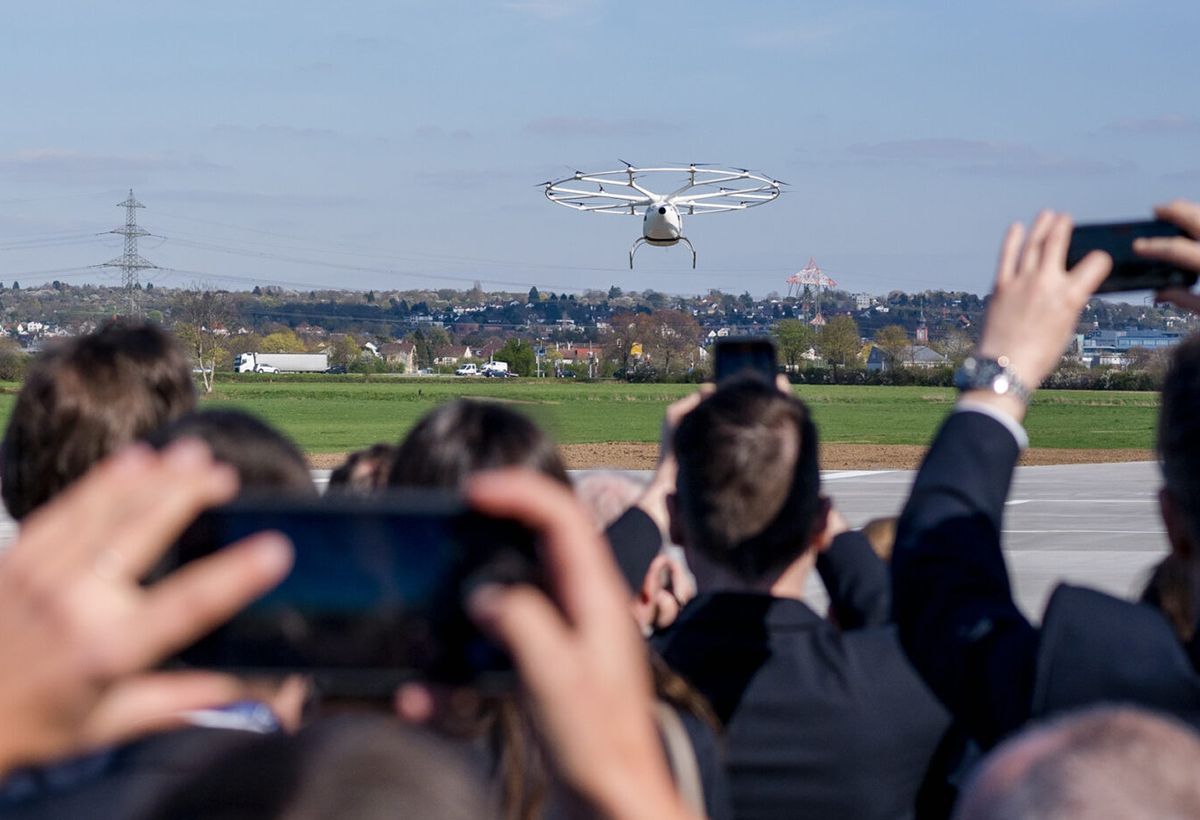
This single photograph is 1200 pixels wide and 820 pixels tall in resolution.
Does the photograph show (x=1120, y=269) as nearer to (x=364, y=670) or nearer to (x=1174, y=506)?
(x=1174, y=506)

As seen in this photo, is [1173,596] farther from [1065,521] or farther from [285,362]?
[285,362]

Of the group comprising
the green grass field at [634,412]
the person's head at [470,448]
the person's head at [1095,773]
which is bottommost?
the green grass field at [634,412]

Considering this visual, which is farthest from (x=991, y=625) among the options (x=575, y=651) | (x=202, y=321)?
(x=202, y=321)

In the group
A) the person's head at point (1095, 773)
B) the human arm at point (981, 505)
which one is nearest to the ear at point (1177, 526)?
the human arm at point (981, 505)

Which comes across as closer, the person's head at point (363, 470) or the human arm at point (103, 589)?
the human arm at point (103, 589)

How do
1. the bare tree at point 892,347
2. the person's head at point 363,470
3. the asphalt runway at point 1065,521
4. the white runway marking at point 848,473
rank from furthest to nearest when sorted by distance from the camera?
the bare tree at point 892,347 < the white runway marking at point 848,473 < the asphalt runway at point 1065,521 < the person's head at point 363,470

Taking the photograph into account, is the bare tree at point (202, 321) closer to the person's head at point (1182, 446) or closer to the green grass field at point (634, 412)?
the green grass field at point (634, 412)
